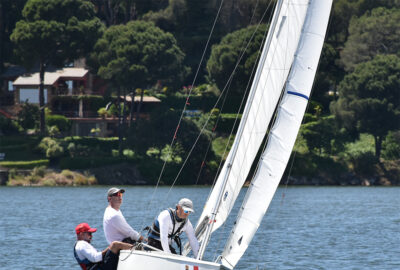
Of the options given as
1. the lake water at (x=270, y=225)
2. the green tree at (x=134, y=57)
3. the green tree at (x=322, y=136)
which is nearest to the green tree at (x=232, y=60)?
the green tree at (x=134, y=57)

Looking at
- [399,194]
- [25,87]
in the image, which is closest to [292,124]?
[399,194]

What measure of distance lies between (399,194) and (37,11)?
4064 centimetres

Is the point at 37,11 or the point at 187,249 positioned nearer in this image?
the point at 187,249

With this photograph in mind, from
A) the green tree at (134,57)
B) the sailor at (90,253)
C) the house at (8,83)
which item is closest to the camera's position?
the sailor at (90,253)

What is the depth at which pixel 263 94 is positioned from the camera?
21922mm

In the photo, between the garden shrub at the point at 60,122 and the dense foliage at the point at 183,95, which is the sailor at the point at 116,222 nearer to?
the dense foliage at the point at 183,95

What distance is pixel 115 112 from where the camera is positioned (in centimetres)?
9862

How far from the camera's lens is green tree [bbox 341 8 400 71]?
328 ft

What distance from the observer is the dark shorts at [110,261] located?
805 inches

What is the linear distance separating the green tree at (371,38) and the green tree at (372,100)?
21.2 ft

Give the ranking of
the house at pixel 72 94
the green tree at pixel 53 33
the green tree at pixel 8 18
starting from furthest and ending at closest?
the green tree at pixel 8 18
the house at pixel 72 94
the green tree at pixel 53 33

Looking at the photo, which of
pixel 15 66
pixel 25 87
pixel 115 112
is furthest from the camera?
pixel 15 66

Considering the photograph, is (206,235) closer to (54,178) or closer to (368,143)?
(54,178)

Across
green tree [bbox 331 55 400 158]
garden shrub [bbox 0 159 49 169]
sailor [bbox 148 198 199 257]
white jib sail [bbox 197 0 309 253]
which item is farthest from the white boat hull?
green tree [bbox 331 55 400 158]
